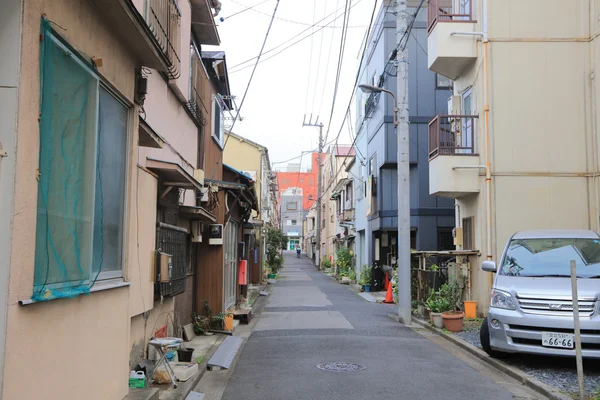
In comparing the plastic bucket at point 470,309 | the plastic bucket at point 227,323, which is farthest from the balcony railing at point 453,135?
the plastic bucket at point 227,323

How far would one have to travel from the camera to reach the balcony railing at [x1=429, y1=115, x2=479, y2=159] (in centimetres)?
1434

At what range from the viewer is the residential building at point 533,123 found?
13.5m

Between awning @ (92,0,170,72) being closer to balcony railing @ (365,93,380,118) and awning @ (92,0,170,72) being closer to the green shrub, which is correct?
balcony railing @ (365,93,380,118)

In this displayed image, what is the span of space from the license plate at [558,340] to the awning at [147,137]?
5945 mm

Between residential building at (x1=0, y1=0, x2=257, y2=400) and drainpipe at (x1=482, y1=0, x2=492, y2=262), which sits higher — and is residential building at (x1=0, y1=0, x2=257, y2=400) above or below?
below

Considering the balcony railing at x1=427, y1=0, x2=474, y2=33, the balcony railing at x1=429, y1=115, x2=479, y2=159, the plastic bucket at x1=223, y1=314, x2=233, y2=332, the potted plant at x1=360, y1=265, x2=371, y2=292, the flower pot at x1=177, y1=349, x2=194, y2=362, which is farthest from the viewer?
the potted plant at x1=360, y1=265, x2=371, y2=292

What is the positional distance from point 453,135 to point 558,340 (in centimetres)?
821

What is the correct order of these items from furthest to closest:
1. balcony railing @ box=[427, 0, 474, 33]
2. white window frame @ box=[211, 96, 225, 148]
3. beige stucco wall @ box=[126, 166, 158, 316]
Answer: balcony railing @ box=[427, 0, 474, 33] < white window frame @ box=[211, 96, 225, 148] < beige stucco wall @ box=[126, 166, 158, 316]

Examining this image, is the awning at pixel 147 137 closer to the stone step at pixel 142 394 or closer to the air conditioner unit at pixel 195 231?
the stone step at pixel 142 394

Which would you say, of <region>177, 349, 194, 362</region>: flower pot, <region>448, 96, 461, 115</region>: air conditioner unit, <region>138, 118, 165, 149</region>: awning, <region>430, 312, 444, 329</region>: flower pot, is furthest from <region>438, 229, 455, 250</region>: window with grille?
<region>138, 118, 165, 149</region>: awning

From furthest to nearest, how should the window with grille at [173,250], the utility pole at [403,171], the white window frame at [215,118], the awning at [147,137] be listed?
the utility pole at [403,171], the white window frame at [215,118], the window with grille at [173,250], the awning at [147,137]

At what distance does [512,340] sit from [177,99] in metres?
6.78

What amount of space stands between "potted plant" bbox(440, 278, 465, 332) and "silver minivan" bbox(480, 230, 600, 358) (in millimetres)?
2731

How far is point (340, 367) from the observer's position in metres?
8.32
